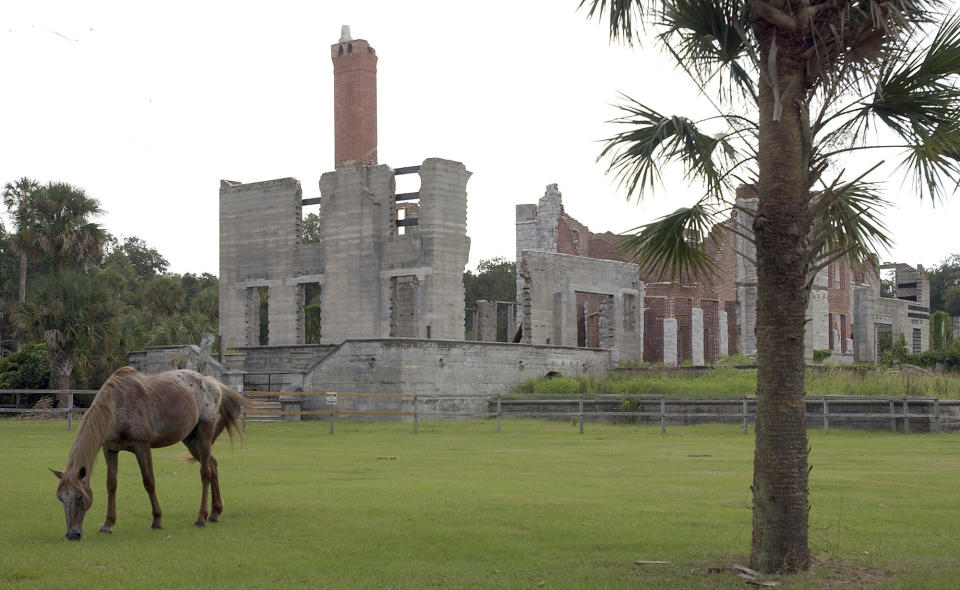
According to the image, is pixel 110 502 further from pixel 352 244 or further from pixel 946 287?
pixel 946 287

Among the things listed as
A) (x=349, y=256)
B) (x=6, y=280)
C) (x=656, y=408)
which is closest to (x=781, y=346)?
(x=656, y=408)

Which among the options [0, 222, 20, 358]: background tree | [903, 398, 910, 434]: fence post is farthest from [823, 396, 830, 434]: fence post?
[0, 222, 20, 358]: background tree

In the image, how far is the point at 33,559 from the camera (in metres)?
7.77

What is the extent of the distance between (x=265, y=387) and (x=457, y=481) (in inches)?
964

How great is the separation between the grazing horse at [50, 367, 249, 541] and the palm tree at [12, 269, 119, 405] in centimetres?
2550

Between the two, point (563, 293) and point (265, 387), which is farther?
point (563, 293)

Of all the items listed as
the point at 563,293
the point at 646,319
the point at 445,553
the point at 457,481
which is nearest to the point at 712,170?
the point at 445,553

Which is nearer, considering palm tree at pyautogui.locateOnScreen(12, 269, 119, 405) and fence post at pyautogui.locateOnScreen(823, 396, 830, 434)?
fence post at pyautogui.locateOnScreen(823, 396, 830, 434)

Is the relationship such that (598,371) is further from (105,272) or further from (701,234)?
(701,234)

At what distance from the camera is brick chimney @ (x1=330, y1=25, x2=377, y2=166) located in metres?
43.6

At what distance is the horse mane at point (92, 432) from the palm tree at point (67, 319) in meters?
26.2

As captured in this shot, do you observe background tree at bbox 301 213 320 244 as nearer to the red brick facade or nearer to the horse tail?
the red brick facade

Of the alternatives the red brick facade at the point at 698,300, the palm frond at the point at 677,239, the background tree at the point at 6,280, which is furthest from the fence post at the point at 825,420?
the background tree at the point at 6,280

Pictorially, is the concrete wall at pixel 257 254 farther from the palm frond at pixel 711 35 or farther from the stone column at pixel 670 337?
the palm frond at pixel 711 35
